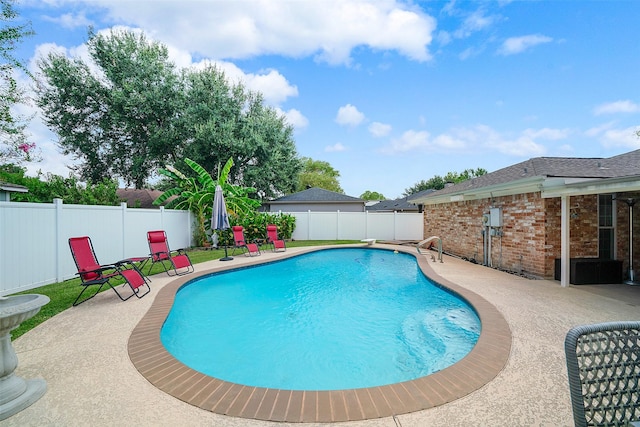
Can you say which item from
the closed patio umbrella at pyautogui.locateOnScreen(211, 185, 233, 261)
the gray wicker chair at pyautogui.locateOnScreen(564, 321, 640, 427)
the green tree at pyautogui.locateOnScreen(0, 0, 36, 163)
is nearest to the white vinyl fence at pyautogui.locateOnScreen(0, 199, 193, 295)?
the closed patio umbrella at pyautogui.locateOnScreen(211, 185, 233, 261)

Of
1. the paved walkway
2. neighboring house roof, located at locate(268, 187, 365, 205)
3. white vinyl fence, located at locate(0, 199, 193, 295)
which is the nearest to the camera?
the paved walkway

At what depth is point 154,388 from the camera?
3.00 m


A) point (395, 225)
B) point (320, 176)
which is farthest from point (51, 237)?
point (320, 176)

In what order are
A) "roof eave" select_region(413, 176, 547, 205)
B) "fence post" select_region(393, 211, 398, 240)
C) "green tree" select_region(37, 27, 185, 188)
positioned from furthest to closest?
"green tree" select_region(37, 27, 185, 188)
"fence post" select_region(393, 211, 398, 240)
"roof eave" select_region(413, 176, 547, 205)

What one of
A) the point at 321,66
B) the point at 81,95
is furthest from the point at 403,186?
the point at 81,95

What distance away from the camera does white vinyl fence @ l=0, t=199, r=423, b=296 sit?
631 centimetres

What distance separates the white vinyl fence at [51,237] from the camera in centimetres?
628

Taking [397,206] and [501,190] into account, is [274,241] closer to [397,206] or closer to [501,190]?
[501,190]

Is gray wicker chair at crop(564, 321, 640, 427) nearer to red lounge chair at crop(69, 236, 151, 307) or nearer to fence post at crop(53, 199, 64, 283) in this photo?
red lounge chair at crop(69, 236, 151, 307)

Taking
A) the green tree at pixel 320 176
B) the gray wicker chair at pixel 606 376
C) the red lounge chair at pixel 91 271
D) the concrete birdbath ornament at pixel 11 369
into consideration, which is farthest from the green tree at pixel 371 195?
the gray wicker chair at pixel 606 376

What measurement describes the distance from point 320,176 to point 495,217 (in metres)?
51.2

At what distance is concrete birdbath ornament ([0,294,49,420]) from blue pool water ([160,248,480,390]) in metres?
1.72

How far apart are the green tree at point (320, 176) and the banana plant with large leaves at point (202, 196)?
4116 centimetres

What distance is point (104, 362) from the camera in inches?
140
